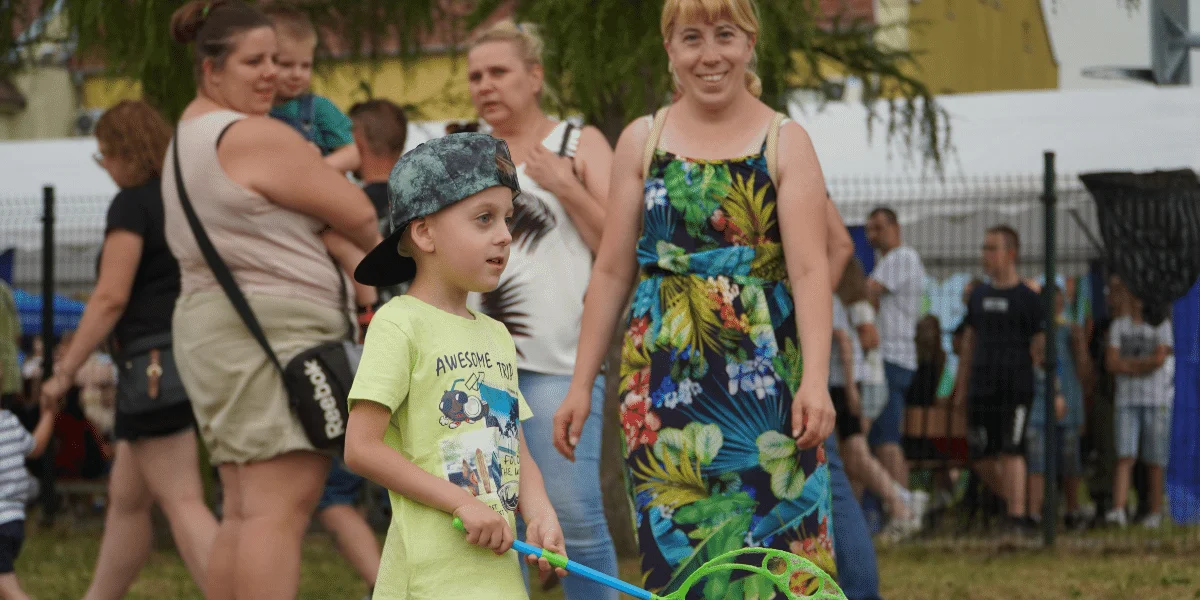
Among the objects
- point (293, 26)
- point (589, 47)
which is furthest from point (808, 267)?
point (589, 47)

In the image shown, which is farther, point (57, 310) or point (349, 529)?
point (57, 310)

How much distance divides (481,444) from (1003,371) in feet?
22.7

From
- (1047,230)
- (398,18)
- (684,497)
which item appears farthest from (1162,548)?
(684,497)

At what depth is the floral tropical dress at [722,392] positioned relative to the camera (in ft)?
11.8

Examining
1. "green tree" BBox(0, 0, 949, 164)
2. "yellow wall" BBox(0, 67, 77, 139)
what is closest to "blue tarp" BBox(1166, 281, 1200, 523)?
"green tree" BBox(0, 0, 949, 164)

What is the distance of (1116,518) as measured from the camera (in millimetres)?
9602

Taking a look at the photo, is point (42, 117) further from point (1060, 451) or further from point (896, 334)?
point (1060, 451)

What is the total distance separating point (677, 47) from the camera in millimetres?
3814

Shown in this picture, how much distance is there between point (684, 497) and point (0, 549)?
9.78 ft

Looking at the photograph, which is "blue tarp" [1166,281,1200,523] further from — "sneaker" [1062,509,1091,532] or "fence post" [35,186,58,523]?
"fence post" [35,186,58,523]

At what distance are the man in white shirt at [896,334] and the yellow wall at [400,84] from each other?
283cm

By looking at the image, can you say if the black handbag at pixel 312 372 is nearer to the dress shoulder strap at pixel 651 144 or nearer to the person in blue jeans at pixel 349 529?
the dress shoulder strap at pixel 651 144

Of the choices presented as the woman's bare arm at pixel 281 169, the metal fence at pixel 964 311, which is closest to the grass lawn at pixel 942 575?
the metal fence at pixel 964 311

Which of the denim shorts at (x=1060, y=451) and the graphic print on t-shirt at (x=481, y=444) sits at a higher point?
the graphic print on t-shirt at (x=481, y=444)
